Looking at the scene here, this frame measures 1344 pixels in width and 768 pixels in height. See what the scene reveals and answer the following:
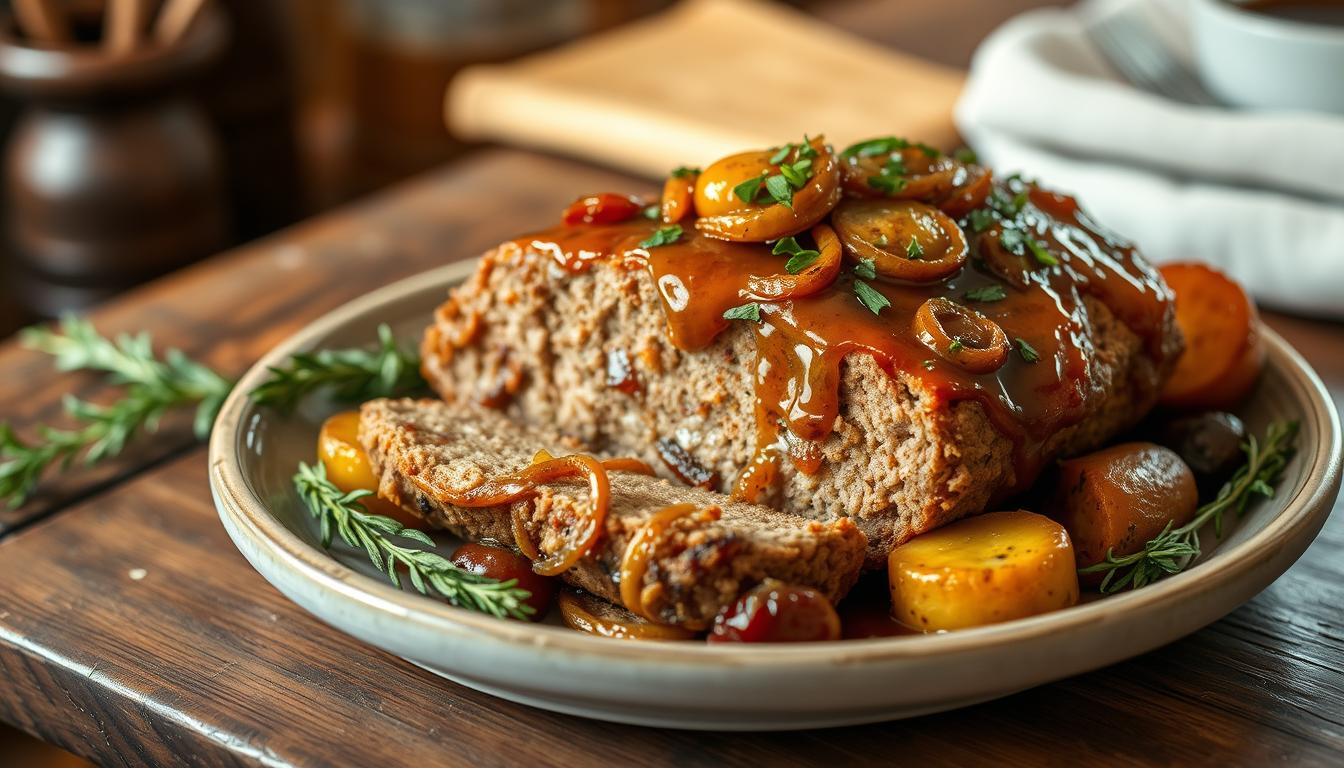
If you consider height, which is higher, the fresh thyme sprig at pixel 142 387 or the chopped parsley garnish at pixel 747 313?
the chopped parsley garnish at pixel 747 313

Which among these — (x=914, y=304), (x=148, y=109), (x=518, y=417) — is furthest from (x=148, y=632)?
(x=148, y=109)

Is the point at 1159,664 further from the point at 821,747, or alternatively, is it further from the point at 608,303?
the point at 608,303

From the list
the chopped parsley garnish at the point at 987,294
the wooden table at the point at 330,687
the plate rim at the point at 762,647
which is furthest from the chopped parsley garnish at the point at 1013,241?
the wooden table at the point at 330,687

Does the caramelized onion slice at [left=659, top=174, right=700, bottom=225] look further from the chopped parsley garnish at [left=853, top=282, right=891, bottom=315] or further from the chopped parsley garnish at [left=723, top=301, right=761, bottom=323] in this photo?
the chopped parsley garnish at [left=853, top=282, right=891, bottom=315]

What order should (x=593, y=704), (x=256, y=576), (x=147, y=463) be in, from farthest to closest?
1. (x=147, y=463)
2. (x=256, y=576)
3. (x=593, y=704)

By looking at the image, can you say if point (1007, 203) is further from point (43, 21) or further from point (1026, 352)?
point (43, 21)

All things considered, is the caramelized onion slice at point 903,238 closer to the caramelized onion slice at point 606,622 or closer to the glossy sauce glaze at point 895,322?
the glossy sauce glaze at point 895,322
